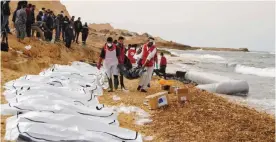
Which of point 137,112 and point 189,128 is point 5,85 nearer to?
point 137,112

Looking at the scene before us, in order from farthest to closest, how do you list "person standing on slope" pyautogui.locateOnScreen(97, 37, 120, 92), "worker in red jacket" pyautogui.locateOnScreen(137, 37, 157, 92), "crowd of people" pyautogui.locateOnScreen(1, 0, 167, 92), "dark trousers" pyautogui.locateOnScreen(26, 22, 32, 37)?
"dark trousers" pyautogui.locateOnScreen(26, 22, 32, 37)
"worker in red jacket" pyautogui.locateOnScreen(137, 37, 157, 92)
"crowd of people" pyautogui.locateOnScreen(1, 0, 167, 92)
"person standing on slope" pyautogui.locateOnScreen(97, 37, 120, 92)

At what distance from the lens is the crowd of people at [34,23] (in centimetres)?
1403

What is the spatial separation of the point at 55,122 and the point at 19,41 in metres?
10.3

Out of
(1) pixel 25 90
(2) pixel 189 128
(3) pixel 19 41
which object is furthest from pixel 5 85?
(3) pixel 19 41

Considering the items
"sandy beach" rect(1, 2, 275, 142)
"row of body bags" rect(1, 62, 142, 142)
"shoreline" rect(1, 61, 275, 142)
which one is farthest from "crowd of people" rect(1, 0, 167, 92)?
"row of body bags" rect(1, 62, 142, 142)

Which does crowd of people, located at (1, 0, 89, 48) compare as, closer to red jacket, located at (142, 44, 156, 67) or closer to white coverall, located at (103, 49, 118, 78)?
white coverall, located at (103, 49, 118, 78)

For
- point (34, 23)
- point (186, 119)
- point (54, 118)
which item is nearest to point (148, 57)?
point (186, 119)

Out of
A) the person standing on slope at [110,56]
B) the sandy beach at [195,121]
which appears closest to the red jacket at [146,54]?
the person standing on slope at [110,56]

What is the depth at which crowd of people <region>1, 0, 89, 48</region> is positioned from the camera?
1403 centimetres

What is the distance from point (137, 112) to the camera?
876 cm

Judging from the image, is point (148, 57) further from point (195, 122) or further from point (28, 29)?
point (28, 29)

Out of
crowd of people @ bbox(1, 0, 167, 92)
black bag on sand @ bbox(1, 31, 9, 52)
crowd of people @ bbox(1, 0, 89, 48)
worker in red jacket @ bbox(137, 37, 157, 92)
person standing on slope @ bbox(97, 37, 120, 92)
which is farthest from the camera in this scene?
crowd of people @ bbox(1, 0, 89, 48)

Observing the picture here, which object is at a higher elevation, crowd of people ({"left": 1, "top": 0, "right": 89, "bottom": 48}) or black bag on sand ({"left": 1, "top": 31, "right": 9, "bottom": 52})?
crowd of people ({"left": 1, "top": 0, "right": 89, "bottom": 48})

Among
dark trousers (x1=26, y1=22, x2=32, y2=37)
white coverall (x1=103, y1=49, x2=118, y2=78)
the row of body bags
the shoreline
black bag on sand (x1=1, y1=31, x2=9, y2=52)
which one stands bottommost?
the shoreline
